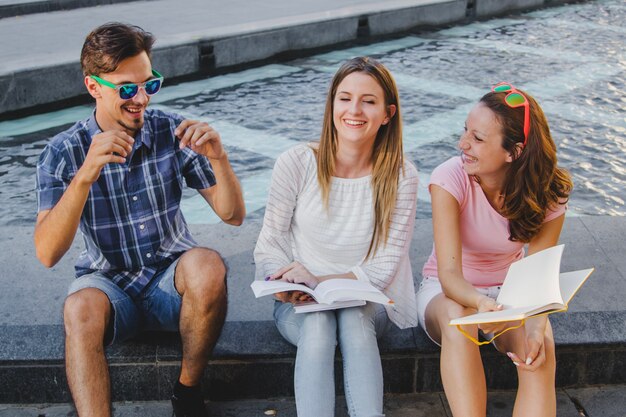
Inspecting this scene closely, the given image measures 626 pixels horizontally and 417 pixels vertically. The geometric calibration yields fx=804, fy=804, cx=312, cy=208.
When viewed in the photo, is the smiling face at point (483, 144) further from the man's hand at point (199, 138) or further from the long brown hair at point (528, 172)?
the man's hand at point (199, 138)

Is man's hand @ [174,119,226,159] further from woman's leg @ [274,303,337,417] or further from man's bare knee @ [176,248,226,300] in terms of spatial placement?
woman's leg @ [274,303,337,417]

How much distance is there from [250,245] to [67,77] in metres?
4.42

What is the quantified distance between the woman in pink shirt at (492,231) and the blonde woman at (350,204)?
0.14 meters

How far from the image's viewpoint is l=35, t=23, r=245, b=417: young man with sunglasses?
104 inches

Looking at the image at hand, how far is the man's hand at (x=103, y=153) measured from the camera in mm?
2559

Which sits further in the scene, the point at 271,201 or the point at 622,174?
the point at 622,174

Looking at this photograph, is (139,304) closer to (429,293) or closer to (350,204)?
(350,204)

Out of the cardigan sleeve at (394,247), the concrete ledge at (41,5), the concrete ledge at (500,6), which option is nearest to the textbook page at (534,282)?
the cardigan sleeve at (394,247)

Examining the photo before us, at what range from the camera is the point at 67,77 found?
7676mm

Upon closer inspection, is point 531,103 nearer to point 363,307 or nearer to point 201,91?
point 363,307

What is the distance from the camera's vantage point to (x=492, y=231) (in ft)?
10.0

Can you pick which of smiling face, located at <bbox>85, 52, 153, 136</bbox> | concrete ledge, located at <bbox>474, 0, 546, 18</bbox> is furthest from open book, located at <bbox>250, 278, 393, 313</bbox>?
concrete ledge, located at <bbox>474, 0, 546, 18</bbox>

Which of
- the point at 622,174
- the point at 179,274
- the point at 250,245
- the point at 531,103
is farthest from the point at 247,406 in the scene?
the point at 622,174

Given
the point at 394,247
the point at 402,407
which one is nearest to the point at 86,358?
the point at 394,247
